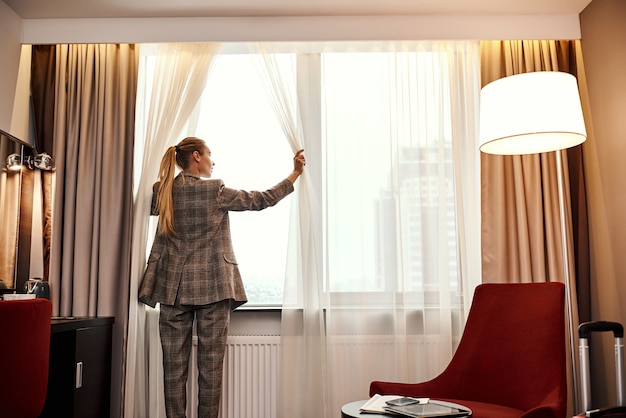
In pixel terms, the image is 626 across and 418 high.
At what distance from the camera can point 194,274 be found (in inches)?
122

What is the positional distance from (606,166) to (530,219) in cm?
50

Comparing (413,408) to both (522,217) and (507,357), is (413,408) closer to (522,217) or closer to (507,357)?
(507,357)

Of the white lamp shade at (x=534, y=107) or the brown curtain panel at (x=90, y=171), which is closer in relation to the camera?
the white lamp shade at (x=534, y=107)

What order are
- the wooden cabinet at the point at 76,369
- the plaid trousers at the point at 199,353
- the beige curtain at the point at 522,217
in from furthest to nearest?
1. the beige curtain at the point at 522,217
2. the plaid trousers at the point at 199,353
3. the wooden cabinet at the point at 76,369

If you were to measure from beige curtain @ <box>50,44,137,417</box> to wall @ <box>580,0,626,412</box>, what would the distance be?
2626mm

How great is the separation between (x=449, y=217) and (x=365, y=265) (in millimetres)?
570

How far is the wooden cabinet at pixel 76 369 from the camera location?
9.10 ft

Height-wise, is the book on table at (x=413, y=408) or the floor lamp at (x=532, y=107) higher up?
the floor lamp at (x=532, y=107)

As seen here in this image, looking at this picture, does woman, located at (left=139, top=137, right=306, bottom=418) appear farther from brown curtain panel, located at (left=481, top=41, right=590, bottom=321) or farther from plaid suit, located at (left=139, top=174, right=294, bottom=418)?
brown curtain panel, located at (left=481, top=41, right=590, bottom=321)

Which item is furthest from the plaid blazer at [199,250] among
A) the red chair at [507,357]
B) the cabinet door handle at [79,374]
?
the red chair at [507,357]

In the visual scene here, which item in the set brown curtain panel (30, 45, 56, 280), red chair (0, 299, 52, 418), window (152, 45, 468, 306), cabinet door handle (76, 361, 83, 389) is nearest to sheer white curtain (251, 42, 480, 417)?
window (152, 45, 468, 306)

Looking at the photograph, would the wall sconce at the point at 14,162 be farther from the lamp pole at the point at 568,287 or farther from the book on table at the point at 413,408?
the lamp pole at the point at 568,287

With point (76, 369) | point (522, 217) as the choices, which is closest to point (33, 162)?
point (76, 369)

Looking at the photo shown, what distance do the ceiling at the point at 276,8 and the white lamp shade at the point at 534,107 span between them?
107 centimetres
